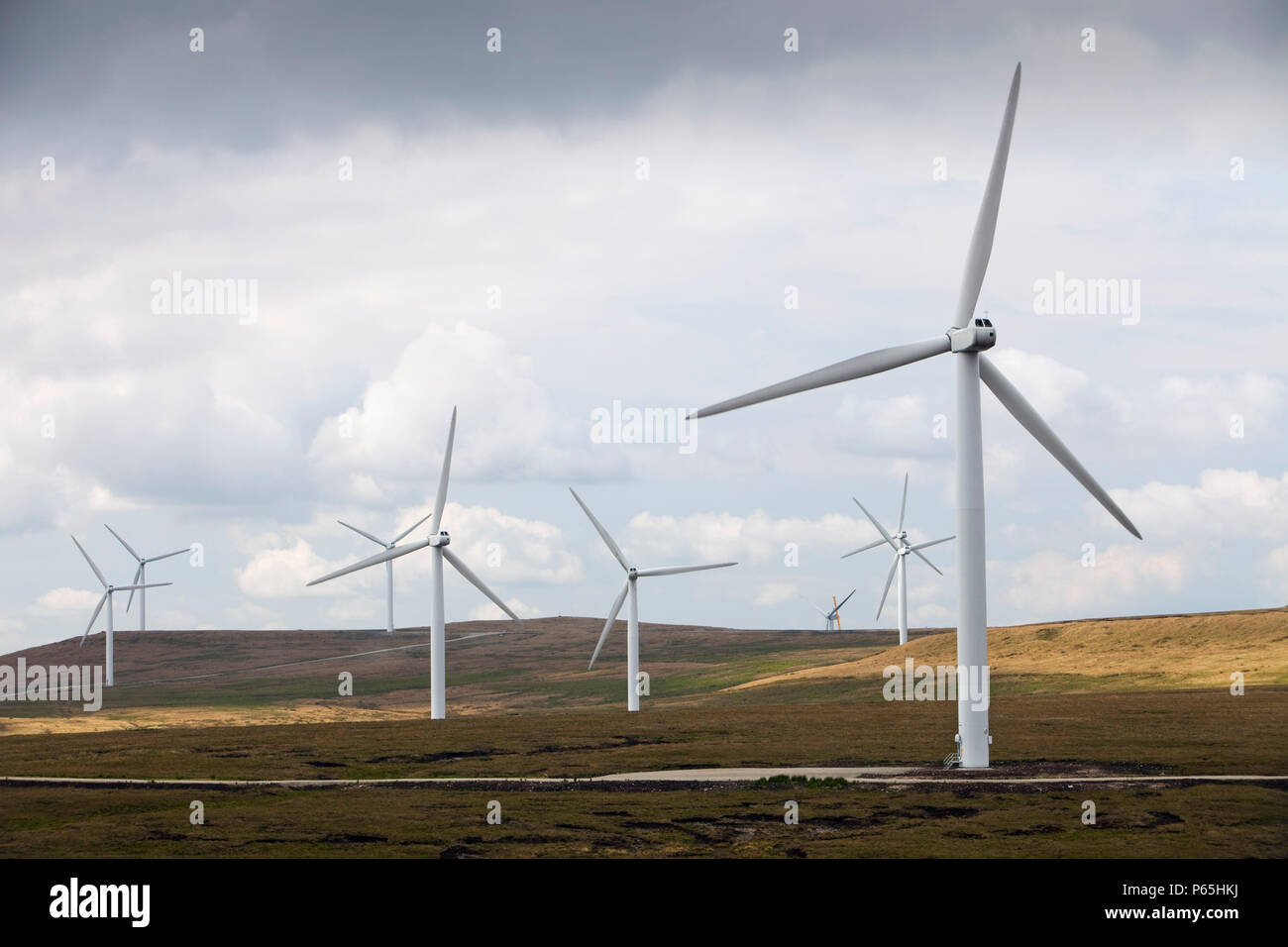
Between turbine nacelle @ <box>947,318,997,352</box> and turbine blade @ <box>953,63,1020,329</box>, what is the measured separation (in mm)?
654

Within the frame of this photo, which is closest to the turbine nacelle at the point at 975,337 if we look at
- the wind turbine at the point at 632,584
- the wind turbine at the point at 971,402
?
the wind turbine at the point at 971,402

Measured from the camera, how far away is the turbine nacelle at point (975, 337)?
43562 millimetres

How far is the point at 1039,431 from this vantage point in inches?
1850

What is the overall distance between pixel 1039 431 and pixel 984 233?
24.7 feet

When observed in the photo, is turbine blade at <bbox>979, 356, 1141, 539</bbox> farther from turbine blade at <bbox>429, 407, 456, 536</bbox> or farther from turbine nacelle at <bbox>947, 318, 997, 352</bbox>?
turbine blade at <bbox>429, 407, 456, 536</bbox>

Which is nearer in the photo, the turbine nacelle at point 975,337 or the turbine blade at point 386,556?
the turbine nacelle at point 975,337

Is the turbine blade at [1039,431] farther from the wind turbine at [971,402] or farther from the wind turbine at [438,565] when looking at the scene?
the wind turbine at [438,565]

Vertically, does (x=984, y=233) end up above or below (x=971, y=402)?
above

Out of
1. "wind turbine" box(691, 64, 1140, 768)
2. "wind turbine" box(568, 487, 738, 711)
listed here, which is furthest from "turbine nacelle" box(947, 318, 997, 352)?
"wind turbine" box(568, 487, 738, 711)

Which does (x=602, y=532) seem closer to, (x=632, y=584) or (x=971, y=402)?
(x=632, y=584)

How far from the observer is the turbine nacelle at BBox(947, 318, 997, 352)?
143 ft

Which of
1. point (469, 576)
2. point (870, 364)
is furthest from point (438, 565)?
point (870, 364)
